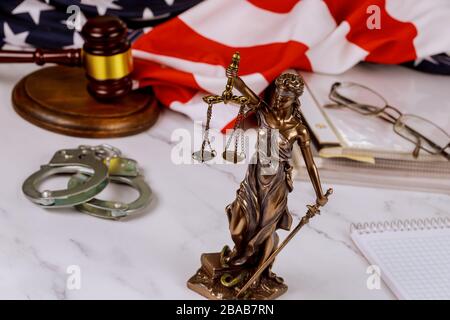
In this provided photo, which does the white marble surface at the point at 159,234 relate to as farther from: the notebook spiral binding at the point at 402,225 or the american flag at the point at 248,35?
the american flag at the point at 248,35

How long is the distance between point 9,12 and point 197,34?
1.22ft

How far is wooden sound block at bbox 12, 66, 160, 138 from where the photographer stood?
104 centimetres

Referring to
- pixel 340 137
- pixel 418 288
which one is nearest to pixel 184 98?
pixel 340 137

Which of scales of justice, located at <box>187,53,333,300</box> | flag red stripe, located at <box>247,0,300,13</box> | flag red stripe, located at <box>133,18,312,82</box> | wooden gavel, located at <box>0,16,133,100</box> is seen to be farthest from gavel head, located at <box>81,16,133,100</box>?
scales of justice, located at <box>187,53,333,300</box>

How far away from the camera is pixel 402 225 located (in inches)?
34.5

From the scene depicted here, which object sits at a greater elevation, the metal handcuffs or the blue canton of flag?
the blue canton of flag

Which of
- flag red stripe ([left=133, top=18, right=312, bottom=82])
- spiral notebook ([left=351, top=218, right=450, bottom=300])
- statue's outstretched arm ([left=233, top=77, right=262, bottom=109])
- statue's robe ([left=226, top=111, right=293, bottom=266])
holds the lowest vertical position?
spiral notebook ([left=351, top=218, right=450, bottom=300])

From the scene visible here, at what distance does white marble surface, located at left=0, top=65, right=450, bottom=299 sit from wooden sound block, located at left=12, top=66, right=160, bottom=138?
20 millimetres

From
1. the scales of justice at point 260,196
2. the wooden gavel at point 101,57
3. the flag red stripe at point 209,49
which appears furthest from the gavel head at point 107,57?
the scales of justice at point 260,196

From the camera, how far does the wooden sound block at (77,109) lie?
1037mm

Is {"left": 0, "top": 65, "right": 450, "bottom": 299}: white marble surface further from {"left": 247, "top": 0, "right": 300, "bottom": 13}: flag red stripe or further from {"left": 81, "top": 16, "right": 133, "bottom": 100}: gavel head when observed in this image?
{"left": 247, "top": 0, "right": 300, "bottom": 13}: flag red stripe

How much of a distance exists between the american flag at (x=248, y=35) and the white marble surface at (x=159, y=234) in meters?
0.16

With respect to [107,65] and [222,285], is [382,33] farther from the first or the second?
[222,285]

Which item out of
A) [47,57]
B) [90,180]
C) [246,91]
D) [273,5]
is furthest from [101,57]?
[246,91]
